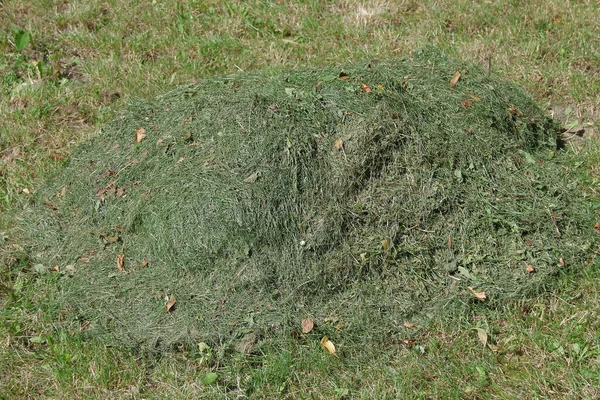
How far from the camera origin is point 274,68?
538 centimetres

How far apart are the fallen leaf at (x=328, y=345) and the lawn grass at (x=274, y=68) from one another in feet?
0.14

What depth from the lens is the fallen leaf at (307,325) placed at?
3352mm

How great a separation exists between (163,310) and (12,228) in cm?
132

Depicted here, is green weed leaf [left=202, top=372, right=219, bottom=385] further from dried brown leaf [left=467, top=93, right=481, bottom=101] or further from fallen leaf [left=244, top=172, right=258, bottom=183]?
dried brown leaf [left=467, top=93, right=481, bottom=101]

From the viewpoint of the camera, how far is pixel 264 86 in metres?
4.21

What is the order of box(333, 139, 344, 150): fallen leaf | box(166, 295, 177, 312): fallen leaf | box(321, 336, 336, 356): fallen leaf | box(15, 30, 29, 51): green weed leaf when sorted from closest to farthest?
box(321, 336, 336, 356): fallen leaf → box(166, 295, 177, 312): fallen leaf → box(333, 139, 344, 150): fallen leaf → box(15, 30, 29, 51): green weed leaf

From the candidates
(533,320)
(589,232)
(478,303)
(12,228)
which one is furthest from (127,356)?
(589,232)

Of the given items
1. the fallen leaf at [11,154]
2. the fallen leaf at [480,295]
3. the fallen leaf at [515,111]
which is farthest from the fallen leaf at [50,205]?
the fallen leaf at [515,111]

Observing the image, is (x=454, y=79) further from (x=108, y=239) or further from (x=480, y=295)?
(x=108, y=239)

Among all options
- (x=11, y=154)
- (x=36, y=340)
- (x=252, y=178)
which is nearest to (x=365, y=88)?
(x=252, y=178)

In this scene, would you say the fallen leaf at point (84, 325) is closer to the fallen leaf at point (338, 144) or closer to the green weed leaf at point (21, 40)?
the fallen leaf at point (338, 144)

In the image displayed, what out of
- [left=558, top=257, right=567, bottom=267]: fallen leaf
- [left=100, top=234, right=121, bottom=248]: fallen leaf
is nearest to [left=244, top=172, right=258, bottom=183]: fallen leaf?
[left=100, top=234, right=121, bottom=248]: fallen leaf

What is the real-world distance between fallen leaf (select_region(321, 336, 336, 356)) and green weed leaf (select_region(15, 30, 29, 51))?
3820 mm

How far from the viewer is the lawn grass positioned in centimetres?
320
